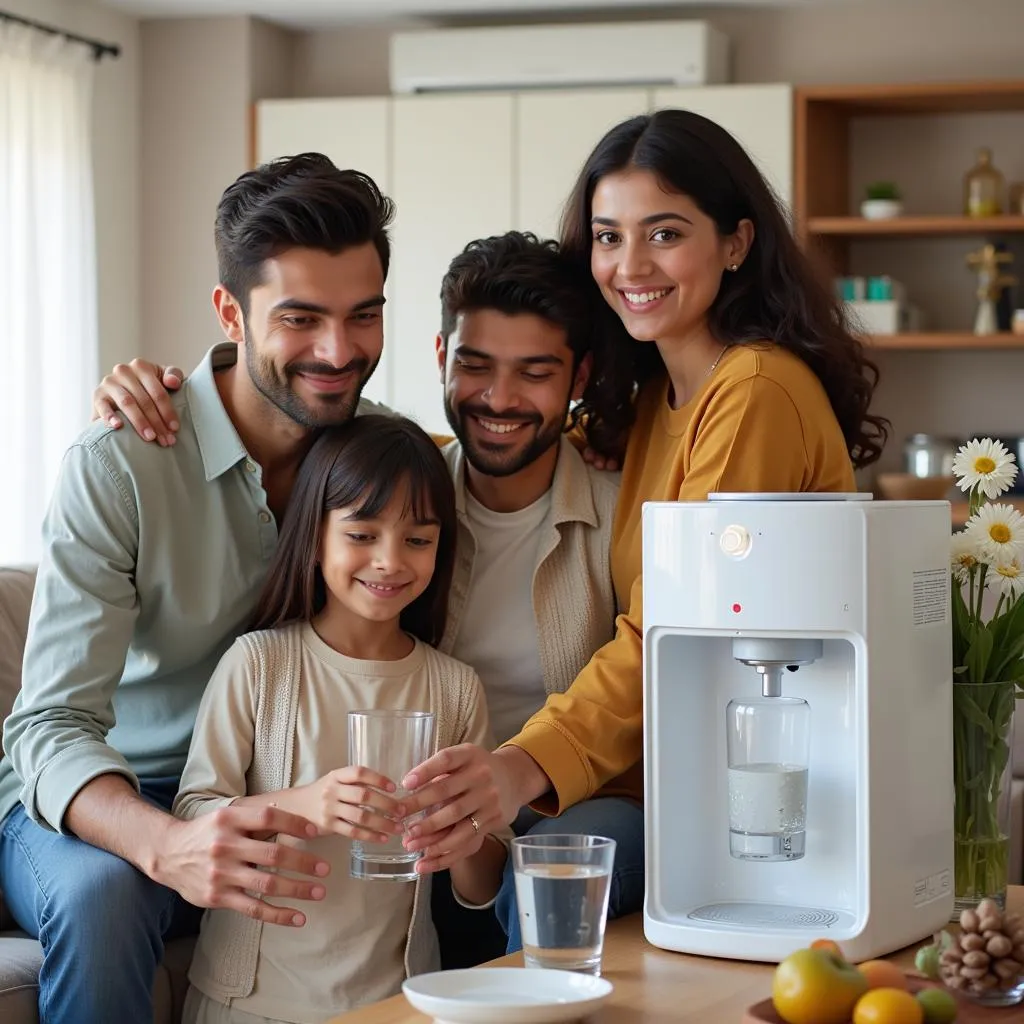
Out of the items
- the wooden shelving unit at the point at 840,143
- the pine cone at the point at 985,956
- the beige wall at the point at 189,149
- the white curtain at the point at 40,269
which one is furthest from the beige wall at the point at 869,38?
the pine cone at the point at 985,956

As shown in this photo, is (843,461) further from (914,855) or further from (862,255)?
(862,255)

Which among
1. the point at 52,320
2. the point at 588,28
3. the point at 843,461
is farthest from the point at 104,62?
the point at 843,461

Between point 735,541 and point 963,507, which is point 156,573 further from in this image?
point 963,507

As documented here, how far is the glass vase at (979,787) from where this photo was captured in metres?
1.75

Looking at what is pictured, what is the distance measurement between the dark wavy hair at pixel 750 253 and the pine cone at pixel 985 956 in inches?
31.9

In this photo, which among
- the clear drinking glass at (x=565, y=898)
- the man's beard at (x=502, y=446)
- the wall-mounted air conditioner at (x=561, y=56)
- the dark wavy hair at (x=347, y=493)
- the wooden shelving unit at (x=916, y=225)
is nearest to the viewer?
the clear drinking glass at (x=565, y=898)

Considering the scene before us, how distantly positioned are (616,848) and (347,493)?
0.55m

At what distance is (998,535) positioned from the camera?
179 cm

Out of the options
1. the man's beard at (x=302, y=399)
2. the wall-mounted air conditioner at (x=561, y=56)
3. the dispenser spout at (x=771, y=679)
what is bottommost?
the dispenser spout at (x=771, y=679)

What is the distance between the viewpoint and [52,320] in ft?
16.5

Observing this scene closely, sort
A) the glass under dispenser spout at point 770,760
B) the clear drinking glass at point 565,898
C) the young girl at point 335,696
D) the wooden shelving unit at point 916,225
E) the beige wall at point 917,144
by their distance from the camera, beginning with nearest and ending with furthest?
1. the clear drinking glass at point 565,898
2. the glass under dispenser spout at point 770,760
3. the young girl at point 335,696
4. the wooden shelving unit at point 916,225
5. the beige wall at point 917,144

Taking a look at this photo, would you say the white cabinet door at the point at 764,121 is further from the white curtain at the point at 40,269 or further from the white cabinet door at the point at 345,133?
the white curtain at the point at 40,269

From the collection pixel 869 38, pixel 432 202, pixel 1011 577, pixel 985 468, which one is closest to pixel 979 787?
pixel 1011 577

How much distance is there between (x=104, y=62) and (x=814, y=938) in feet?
15.1
